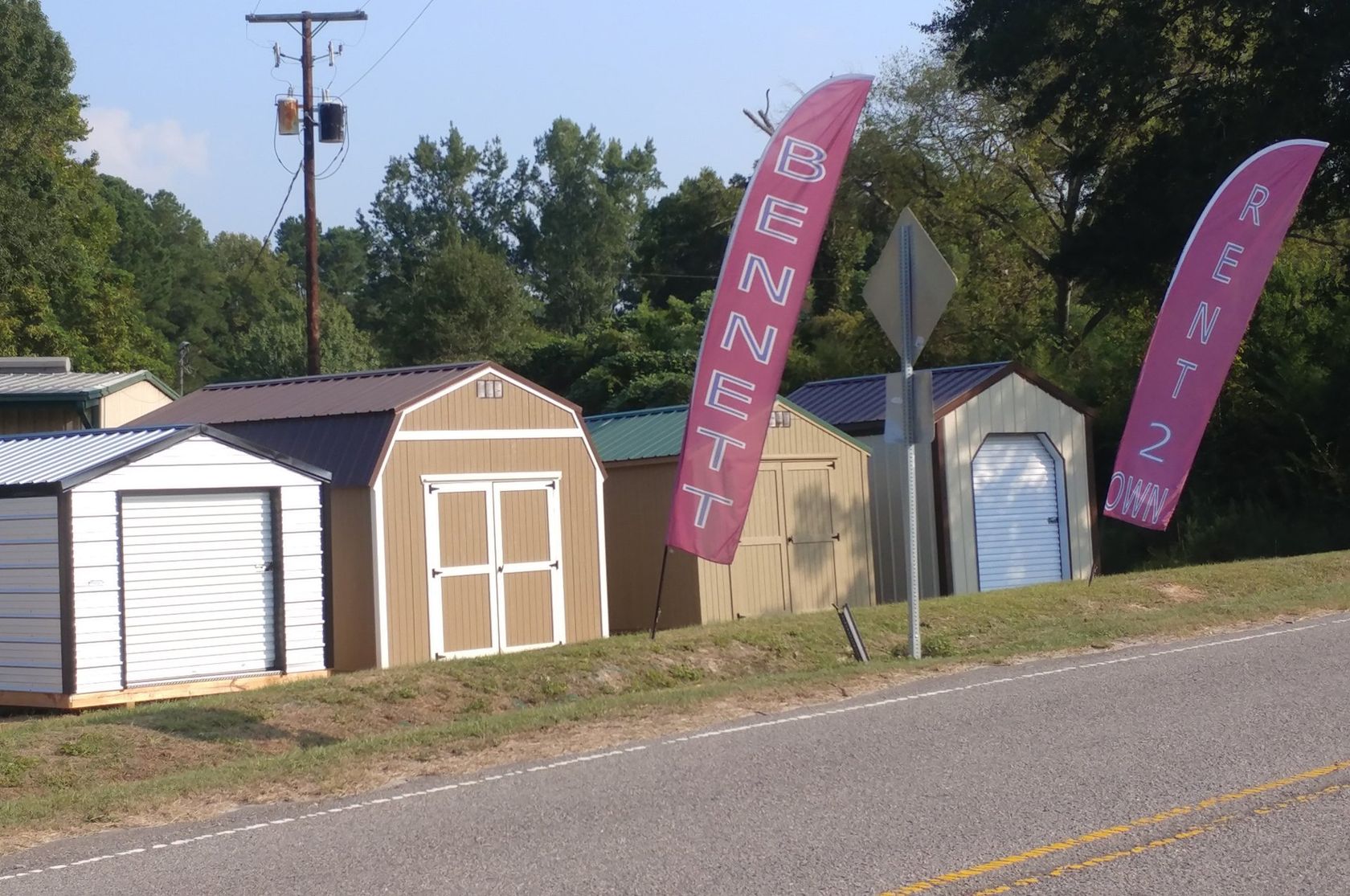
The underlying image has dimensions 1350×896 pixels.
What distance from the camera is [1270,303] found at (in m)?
30.1

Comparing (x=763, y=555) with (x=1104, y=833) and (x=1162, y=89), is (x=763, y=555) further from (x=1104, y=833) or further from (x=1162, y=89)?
(x=1162, y=89)

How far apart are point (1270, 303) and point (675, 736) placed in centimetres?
2375

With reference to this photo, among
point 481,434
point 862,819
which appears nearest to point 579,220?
point 481,434

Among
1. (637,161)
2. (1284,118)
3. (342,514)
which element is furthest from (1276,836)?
(637,161)

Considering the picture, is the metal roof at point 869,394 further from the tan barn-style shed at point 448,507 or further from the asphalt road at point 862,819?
the asphalt road at point 862,819

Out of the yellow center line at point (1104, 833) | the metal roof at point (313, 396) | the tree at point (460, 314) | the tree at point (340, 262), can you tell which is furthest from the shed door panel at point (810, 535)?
the tree at point (340, 262)

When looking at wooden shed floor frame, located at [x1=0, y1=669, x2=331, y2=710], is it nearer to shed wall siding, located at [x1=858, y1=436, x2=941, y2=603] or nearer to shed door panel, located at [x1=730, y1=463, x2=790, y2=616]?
shed door panel, located at [x1=730, y1=463, x2=790, y2=616]

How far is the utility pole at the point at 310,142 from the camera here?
26.2m

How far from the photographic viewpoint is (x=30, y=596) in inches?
543

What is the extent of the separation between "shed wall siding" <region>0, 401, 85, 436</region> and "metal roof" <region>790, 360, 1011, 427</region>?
12.7 meters

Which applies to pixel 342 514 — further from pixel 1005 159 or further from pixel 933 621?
pixel 1005 159

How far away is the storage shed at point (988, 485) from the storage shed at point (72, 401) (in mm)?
12582

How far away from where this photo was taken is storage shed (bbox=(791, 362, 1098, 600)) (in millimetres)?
21406

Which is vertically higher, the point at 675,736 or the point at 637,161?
the point at 637,161
